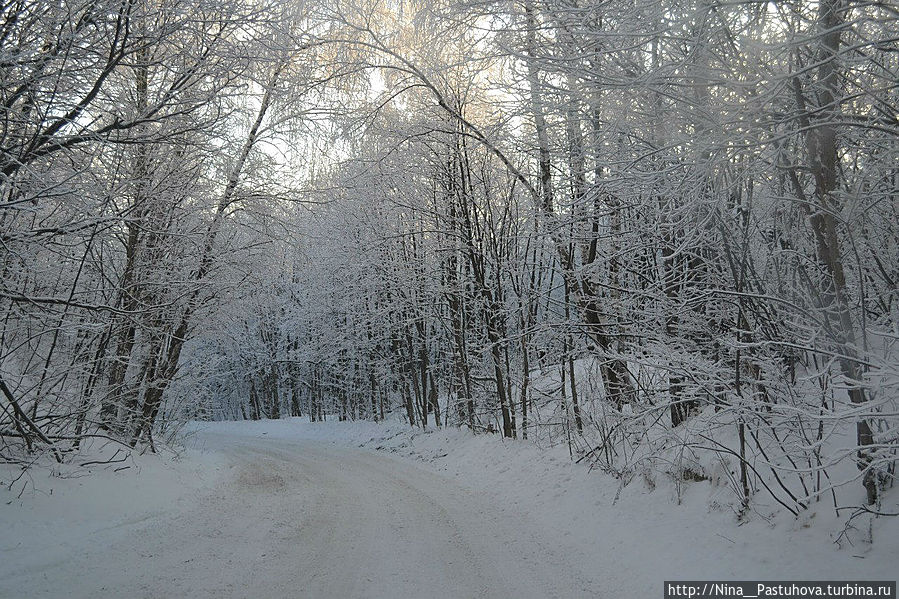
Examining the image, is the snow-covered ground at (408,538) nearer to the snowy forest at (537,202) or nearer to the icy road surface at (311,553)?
the icy road surface at (311,553)

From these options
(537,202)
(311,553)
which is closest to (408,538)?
(311,553)

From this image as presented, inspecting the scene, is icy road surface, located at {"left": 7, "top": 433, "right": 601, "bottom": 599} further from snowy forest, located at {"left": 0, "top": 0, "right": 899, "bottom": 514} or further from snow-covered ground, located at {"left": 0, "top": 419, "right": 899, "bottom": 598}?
snowy forest, located at {"left": 0, "top": 0, "right": 899, "bottom": 514}

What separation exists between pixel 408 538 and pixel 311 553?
3.56 feet

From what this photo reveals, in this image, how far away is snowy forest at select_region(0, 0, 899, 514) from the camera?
4.10 meters

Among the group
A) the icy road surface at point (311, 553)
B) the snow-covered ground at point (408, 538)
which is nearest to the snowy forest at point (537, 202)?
the snow-covered ground at point (408, 538)

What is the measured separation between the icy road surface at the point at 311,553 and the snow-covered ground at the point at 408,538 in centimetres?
2

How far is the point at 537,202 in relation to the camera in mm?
9680

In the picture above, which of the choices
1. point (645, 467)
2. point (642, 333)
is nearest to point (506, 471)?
point (645, 467)

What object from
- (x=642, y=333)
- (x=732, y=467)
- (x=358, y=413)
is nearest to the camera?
(x=732, y=467)

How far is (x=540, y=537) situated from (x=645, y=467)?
1600 mm

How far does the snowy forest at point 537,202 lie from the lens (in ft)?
13.5

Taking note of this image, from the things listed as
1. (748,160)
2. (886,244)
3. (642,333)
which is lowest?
(642,333)

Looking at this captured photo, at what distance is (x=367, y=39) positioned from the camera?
32.3 ft

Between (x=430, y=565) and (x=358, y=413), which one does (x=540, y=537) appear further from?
(x=358, y=413)
